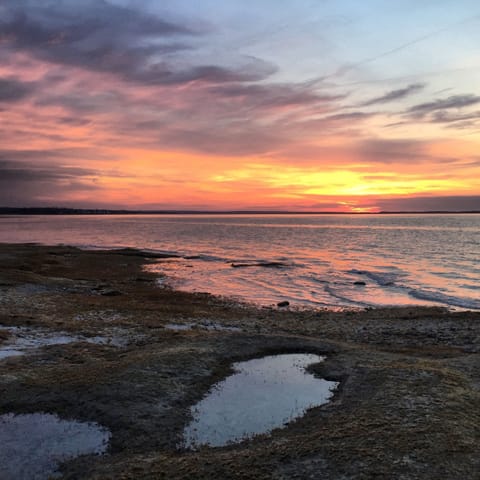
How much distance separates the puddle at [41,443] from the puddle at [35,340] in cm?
577

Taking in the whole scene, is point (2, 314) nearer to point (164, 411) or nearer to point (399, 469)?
point (164, 411)

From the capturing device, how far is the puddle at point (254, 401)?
10.3 meters

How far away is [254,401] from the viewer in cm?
1210

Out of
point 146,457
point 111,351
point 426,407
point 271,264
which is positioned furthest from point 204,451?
point 271,264

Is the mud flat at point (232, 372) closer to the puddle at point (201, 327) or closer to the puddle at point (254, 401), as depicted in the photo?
the puddle at point (201, 327)

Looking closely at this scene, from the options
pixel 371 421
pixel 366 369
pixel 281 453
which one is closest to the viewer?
pixel 281 453

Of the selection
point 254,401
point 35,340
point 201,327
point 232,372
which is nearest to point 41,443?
point 254,401

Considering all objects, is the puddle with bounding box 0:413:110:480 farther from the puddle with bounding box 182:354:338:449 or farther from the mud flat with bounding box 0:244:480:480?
the puddle with bounding box 182:354:338:449

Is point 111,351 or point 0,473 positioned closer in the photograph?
point 0,473

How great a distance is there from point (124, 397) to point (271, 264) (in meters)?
47.8

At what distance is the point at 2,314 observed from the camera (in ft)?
72.0

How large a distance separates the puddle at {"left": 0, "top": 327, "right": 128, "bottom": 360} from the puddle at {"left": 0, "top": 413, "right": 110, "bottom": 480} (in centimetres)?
577

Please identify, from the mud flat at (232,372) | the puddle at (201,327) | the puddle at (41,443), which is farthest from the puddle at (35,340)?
the puddle at (41,443)

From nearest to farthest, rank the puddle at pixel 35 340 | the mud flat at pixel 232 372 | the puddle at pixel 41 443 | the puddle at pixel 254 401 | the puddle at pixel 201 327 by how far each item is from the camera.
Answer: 1. the mud flat at pixel 232 372
2. the puddle at pixel 41 443
3. the puddle at pixel 254 401
4. the puddle at pixel 35 340
5. the puddle at pixel 201 327
